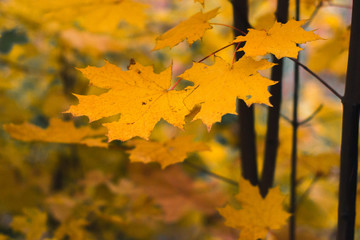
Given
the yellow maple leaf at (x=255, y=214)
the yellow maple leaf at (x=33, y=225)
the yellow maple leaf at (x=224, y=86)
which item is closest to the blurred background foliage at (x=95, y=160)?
the yellow maple leaf at (x=33, y=225)

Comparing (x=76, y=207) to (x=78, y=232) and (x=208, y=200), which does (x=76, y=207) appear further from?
(x=208, y=200)

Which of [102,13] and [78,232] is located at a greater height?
[102,13]

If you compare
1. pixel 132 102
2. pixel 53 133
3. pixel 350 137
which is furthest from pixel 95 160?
pixel 350 137

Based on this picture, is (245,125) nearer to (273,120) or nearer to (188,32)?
(273,120)

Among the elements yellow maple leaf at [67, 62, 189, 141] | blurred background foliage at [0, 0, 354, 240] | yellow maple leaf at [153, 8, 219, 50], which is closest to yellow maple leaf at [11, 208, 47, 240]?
blurred background foliage at [0, 0, 354, 240]

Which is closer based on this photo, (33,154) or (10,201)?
(10,201)

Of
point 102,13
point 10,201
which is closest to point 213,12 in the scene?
point 102,13
